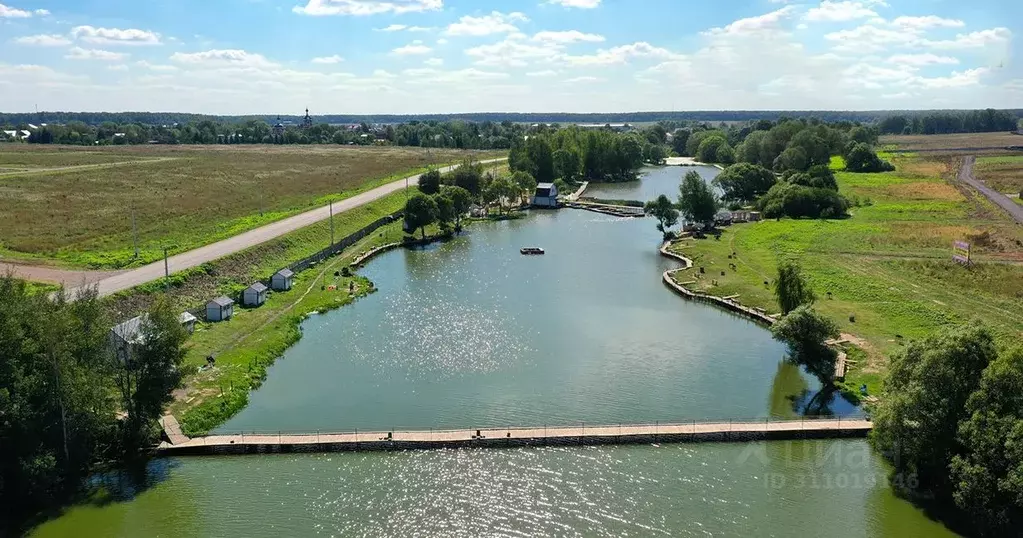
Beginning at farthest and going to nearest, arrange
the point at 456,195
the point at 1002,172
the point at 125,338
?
the point at 1002,172
the point at 456,195
the point at 125,338

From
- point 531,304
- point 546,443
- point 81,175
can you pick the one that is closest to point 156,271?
point 531,304

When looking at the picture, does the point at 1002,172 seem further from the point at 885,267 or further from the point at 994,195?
the point at 885,267

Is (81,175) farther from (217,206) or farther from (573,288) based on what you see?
(573,288)

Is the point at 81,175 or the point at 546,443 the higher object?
the point at 81,175

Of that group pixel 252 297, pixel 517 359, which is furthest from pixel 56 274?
pixel 517 359

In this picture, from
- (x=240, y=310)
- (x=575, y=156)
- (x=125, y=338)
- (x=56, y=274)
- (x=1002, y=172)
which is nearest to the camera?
(x=125, y=338)
